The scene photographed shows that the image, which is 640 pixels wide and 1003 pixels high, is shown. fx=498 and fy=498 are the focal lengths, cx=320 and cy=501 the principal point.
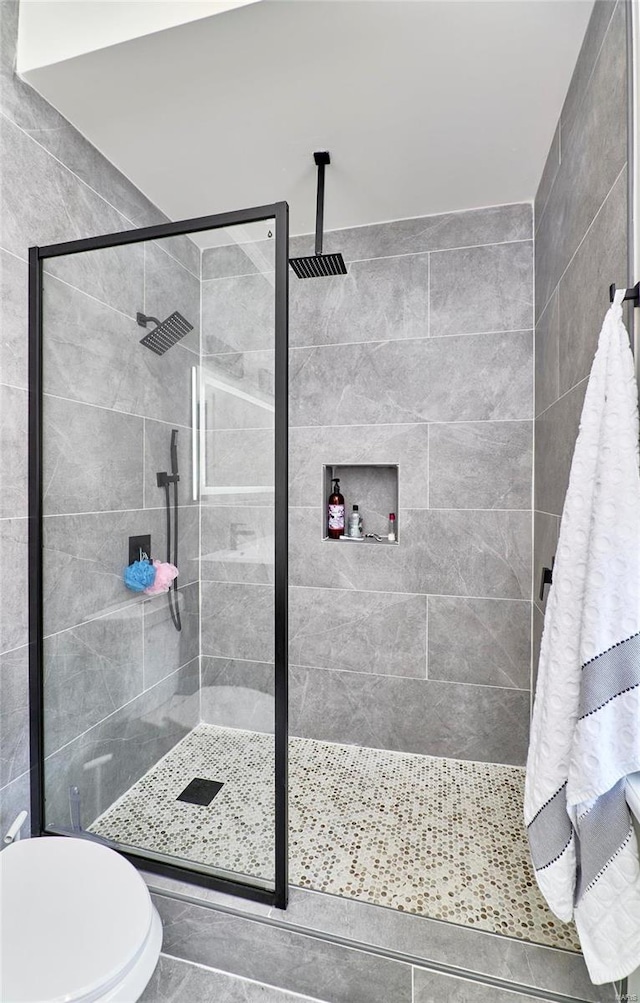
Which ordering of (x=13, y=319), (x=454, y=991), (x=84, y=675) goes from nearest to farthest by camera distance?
(x=454, y=991) < (x=13, y=319) < (x=84, y=675)

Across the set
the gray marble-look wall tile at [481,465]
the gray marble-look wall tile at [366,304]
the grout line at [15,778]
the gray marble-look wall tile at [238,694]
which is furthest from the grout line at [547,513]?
the grout line at [15,778]

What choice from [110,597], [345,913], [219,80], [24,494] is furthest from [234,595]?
[219,80]

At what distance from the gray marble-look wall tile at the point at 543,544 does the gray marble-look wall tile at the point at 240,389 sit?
97cm

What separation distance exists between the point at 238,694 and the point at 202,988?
0.69 meters

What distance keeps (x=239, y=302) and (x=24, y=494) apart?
0.87 m

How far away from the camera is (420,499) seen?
215 centimetres

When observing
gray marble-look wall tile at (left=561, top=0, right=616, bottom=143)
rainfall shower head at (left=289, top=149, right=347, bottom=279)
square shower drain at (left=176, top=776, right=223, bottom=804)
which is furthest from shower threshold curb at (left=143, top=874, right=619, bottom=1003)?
gray marble-look wall tile at (left=561, top=0, right=616, bottom=143)

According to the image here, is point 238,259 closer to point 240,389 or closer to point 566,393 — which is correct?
point 240,389

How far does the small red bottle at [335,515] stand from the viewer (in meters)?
2.27

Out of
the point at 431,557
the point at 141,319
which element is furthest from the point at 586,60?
the point at 431,557

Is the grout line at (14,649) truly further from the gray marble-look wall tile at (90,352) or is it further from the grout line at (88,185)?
the grout line at (88,185)

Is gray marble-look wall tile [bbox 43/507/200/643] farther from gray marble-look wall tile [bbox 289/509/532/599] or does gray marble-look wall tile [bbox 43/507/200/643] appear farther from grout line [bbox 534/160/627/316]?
grout line [bbox 534/160/627/316]

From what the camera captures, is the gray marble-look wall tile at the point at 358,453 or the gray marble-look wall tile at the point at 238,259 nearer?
the gray marble-look wall tile at the point at 238,259

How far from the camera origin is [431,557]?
2.14 m
